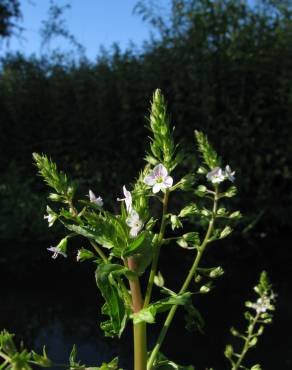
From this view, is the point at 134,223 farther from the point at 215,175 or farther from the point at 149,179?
the point at 215,175

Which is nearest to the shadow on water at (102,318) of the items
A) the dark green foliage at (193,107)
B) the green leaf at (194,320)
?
the dark green foliage at (193,107)

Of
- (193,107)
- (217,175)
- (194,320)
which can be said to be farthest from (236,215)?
(193,107)

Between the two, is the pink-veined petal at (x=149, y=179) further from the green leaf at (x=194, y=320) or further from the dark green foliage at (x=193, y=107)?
the dark green foliage at (x=193, y=107)

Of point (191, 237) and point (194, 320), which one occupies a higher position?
point (191, 237)

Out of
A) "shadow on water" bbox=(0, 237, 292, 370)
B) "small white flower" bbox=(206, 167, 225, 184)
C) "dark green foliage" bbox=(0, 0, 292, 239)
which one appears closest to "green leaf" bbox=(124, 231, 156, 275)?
"small white flower" bbox=(206, 167, 225, 184)

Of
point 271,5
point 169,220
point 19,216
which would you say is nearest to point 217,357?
point 169,220

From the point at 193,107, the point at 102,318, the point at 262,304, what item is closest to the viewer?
the point at 262,304
